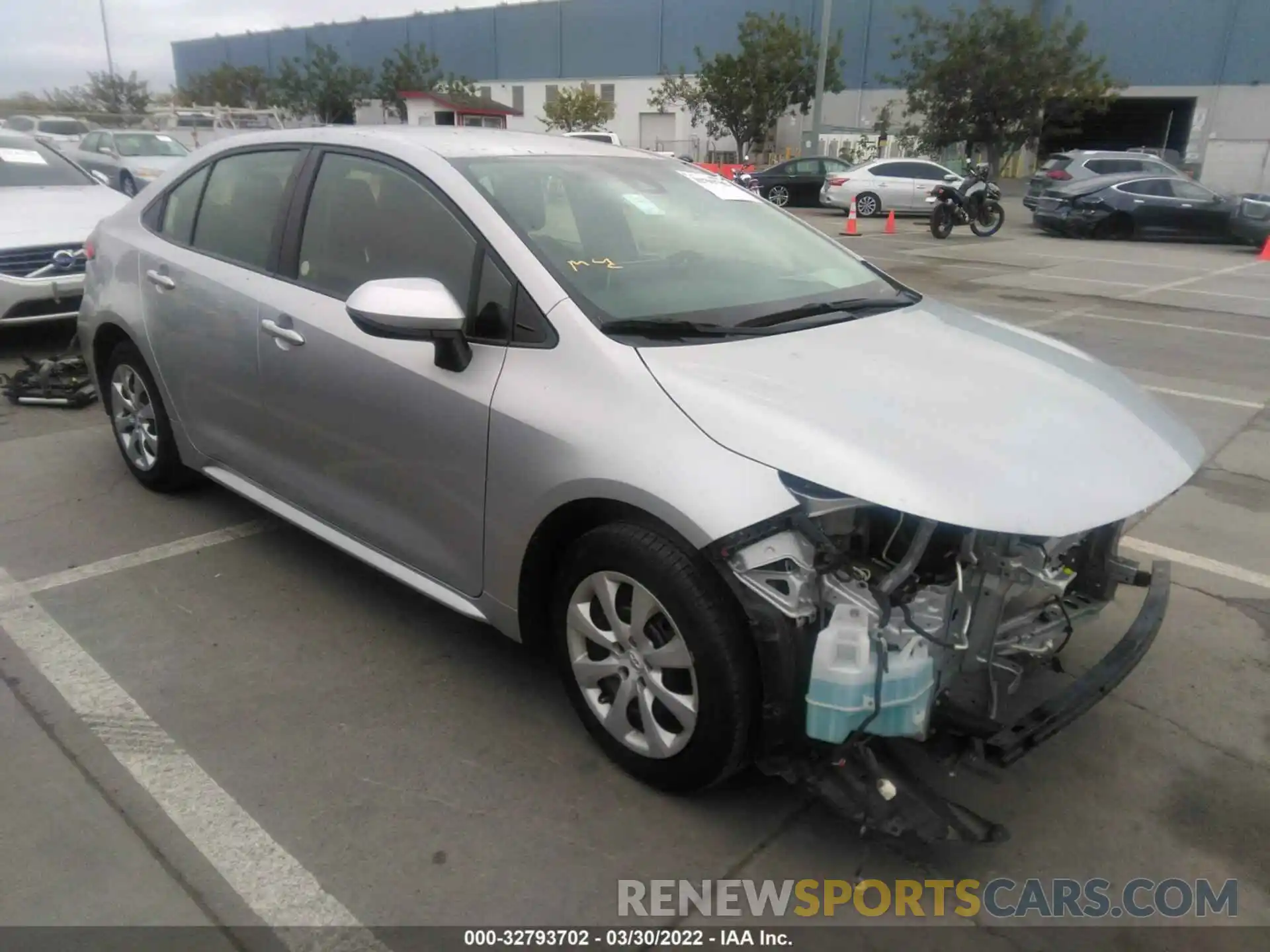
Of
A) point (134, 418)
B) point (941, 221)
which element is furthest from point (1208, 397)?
point (941, 221)

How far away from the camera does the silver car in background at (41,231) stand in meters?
6.88

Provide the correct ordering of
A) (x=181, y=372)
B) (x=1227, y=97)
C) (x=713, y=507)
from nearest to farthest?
(x=713, y=507), (x=181, y=372), (x=1227, y=97)

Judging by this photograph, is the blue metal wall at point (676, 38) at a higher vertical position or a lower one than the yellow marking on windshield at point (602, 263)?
higher

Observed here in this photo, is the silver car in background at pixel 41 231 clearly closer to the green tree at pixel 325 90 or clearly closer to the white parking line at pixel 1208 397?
the white parking line at pixel 1208 397

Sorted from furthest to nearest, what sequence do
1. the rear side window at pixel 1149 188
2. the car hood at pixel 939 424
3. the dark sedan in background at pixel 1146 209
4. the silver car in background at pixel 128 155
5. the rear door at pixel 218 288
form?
the rear side window at pixel 1149 188 < the dark sedan in background at pixel 1146 209 < the silver car in background at pixel 128 155 < the rear door at pixel 218 288 < the car hood at pixel 939 424

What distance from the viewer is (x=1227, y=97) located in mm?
37094

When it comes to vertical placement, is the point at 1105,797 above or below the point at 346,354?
below

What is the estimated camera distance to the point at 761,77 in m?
38.2

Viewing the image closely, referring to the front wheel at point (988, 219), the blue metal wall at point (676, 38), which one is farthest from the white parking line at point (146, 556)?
the blue metal wall at point (676, 38)

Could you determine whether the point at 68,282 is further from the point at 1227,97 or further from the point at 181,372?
the point at 1227,97

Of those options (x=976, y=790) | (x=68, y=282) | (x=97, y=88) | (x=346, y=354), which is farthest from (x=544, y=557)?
(x=97, y=88)

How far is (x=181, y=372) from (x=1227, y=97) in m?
43.6

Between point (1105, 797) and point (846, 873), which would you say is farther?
point (1105, 797)

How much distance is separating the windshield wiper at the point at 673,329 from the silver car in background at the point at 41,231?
5211mm
